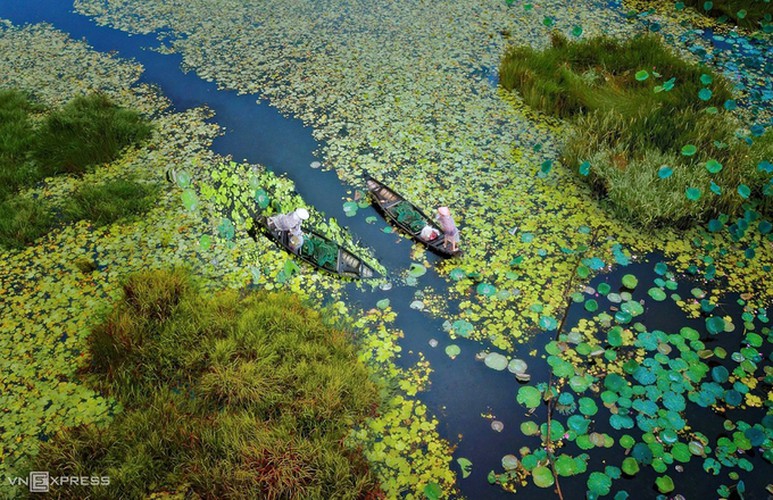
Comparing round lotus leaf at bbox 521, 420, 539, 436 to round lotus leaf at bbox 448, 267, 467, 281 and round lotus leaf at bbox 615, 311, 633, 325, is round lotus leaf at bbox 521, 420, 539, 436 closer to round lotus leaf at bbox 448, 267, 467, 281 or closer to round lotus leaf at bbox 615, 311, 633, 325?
round lotus leaf at bbox 615, 311, 633, 325

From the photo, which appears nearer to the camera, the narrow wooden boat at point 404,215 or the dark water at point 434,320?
the dark water at point 434,320

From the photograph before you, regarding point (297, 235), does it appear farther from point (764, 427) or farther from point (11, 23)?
point (11, 23)

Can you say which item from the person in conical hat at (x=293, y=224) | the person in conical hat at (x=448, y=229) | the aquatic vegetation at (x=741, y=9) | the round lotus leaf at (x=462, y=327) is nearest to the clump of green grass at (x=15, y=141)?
the person in conical hat at (x=293, y=224)

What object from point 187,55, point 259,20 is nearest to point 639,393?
point 187,55

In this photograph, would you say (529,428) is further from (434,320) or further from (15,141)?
(15,141)

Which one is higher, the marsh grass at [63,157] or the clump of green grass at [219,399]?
the marsh grass at [63,157]

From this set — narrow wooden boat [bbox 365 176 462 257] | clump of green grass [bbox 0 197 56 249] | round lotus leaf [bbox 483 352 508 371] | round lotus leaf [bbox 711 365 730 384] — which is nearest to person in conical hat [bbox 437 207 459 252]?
narrow wooden boat [bbox 365 176 462 257]

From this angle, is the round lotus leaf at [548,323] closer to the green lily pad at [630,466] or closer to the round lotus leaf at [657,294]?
the round lotus leaf at [657,294]

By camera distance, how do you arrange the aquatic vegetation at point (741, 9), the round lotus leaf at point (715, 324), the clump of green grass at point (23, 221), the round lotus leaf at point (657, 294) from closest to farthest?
the round lotus leaf at point (715, 324) < the round lotus leaf at point (657, 294) < the clump of green grass at point (23, 221) < the aquatic vegetation at point (741, 9)
